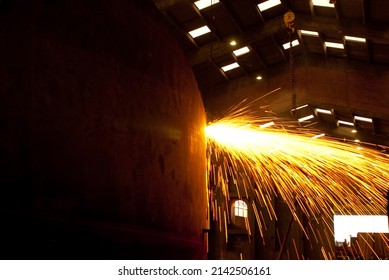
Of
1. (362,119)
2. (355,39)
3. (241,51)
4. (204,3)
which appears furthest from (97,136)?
(362,119)

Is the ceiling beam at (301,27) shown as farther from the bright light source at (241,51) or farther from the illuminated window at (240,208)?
the illuminated window at (240,208)

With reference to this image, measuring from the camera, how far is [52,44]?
2037mm

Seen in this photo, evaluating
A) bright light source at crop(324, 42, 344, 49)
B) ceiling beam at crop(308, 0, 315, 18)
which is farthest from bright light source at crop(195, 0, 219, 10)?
bright light source at crop(324, 42, 344, 49)

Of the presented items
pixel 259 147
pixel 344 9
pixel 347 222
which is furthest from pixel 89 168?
pixel 347 222

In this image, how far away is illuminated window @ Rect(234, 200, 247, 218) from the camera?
11.7 meters

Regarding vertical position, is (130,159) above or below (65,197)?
above

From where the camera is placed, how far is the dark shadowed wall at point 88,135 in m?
1.87

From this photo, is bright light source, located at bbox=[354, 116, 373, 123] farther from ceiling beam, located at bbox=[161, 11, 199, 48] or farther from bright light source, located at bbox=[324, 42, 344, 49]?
ceiling beam, located at bbox=[161, 11, 199, 48]

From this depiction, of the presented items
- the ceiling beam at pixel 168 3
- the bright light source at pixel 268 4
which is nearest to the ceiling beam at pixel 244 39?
the bright light source at pixel 268 4

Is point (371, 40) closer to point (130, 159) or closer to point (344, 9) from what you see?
point (344, 9)

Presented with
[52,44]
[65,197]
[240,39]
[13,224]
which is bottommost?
[13,224]

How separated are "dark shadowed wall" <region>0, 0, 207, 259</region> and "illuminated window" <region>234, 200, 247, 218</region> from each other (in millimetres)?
9193

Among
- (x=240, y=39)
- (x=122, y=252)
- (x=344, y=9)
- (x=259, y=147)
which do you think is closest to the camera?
(x=122, y=252)
